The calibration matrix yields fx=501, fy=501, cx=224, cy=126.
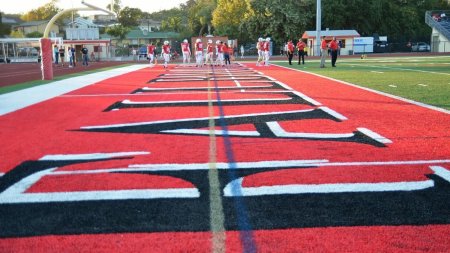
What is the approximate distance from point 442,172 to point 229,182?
226 centimetres

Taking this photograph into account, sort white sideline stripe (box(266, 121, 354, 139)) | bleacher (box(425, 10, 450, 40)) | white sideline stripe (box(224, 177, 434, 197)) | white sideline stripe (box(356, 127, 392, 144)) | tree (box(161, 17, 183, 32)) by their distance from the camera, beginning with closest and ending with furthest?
white sideline stripe (box(224, 177, 434, 197)) < white sideline stripe (box(356, 127, 392, 144)) < white sideline stripe (box(266, 121, 354, 139)) < bleacher (box(425, 10, 450, 40)) < tree (box(161, 17, 183, 32))

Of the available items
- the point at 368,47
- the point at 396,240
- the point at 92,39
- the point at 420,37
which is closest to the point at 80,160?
the point at 396,240

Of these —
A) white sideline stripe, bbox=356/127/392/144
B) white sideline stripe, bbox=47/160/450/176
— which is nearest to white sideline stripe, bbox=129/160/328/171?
white sideline stripe, bbox=47/160/450/176

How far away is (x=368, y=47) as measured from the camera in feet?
188

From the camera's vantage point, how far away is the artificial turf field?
3.67 m

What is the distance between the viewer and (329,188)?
479 cm

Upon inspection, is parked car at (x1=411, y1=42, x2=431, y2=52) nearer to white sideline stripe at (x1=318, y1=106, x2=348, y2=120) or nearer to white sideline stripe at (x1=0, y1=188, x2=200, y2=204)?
white sideline stripe at (x1=318, y1=106, x2=348, y2=120)

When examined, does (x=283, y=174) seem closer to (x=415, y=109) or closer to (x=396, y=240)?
(x=396, y=240)

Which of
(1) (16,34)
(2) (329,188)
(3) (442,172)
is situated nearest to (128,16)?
(1) (16,34)

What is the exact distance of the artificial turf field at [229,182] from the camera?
12.1ft

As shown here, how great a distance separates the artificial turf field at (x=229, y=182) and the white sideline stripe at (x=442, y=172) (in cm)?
3

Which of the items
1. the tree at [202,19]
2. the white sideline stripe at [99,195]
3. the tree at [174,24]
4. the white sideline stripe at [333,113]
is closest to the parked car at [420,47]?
the tree at [202,19]

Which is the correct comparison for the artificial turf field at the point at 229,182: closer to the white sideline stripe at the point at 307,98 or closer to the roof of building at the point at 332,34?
the white sideline stripe at the point at 307,98

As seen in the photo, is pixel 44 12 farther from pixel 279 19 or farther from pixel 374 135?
pixel 374 135
